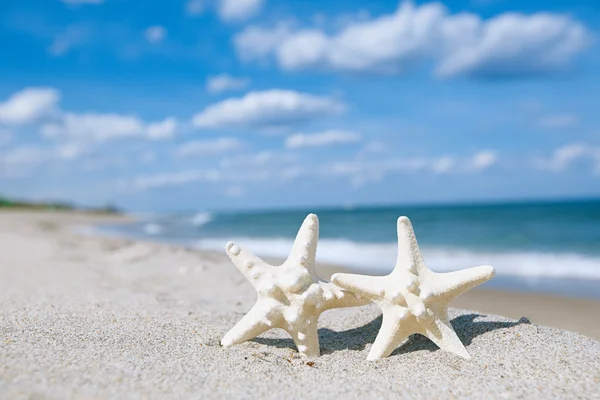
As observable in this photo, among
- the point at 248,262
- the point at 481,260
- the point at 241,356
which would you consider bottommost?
the point at 481,260

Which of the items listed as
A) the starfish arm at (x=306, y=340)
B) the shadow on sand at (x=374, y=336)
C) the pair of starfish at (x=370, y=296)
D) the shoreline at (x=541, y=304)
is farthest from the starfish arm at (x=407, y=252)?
the shoreline at (x=541, y=304)

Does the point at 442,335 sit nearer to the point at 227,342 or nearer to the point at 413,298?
the point at 413,298

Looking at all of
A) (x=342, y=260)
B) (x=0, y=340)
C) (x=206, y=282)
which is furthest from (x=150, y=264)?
(x=0, y=340)

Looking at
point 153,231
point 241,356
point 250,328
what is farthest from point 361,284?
point 153,231

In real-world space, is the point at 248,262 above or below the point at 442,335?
above

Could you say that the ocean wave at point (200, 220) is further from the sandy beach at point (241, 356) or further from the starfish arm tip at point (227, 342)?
the starfish arm tip at point (227, 342)

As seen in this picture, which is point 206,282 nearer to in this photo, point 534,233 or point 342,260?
point 342,260
